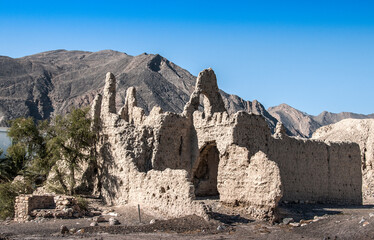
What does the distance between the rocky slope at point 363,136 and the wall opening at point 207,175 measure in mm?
11420

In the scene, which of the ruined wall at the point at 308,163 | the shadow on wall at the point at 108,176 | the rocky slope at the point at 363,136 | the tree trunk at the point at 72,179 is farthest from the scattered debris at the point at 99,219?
the rocky slope at the point at 363,136

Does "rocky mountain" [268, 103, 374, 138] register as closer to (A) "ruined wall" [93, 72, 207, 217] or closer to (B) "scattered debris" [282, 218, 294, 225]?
(A) "ruined wall" [93, 72, 207, 217]

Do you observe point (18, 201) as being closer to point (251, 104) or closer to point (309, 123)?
point (251, 104)

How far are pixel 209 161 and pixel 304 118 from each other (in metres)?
88.7

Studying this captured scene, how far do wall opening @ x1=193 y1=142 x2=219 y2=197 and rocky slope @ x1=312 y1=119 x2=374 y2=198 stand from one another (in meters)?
11.4

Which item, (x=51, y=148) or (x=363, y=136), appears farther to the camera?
(x=363, y=136)

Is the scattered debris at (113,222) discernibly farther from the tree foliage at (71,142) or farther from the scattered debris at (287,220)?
the scattered debris at (287,220)

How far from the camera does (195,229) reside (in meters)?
14.6

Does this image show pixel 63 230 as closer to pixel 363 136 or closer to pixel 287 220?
pixel 287 220

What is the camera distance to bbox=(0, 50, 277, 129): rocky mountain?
71.5m

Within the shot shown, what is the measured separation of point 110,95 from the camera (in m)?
21.4

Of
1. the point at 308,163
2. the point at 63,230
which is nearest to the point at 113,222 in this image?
the point at 63,230

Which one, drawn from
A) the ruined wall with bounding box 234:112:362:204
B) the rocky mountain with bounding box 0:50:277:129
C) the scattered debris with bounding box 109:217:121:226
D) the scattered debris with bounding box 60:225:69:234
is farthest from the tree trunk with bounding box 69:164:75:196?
the rocky mountain with bounding box 0:50:277:129

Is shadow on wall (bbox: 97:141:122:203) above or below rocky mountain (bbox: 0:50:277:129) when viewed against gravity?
below
